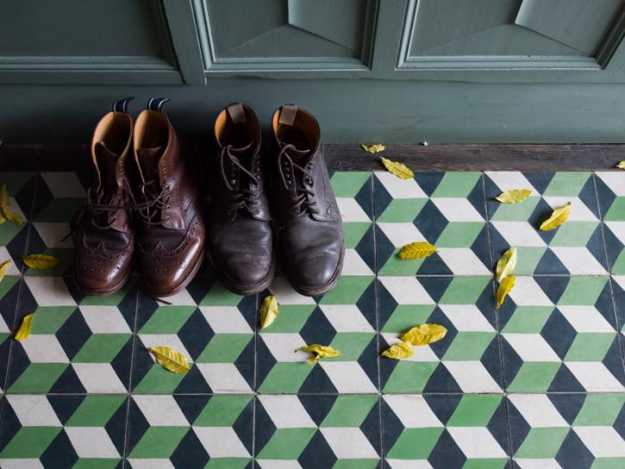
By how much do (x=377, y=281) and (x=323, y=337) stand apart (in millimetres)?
182

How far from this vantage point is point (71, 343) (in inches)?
57.9

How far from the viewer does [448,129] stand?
5.18 feet

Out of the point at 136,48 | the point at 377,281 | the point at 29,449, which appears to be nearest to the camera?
the point at 136,48

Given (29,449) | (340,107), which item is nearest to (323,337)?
(340,107)

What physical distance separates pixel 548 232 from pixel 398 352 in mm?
471

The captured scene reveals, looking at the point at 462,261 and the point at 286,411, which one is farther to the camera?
the point at 462,261

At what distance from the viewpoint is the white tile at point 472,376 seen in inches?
56.4

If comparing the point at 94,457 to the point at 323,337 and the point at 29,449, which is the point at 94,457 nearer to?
the point at 29,449

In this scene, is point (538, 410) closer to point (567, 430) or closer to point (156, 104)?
point (567, 430)

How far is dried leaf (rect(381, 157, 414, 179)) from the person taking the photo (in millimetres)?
1604

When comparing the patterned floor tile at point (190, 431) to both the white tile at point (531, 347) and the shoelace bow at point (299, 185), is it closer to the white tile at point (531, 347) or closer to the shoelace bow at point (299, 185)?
the shoelace bow at point (299, 185)

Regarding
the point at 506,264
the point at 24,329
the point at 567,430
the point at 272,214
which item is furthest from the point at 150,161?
the point at 567,430

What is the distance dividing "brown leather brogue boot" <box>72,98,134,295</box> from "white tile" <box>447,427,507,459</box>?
811 millimetres

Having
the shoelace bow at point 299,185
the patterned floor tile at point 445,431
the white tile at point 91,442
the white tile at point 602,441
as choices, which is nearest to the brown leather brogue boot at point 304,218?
the shoelace bow at point 299,185
